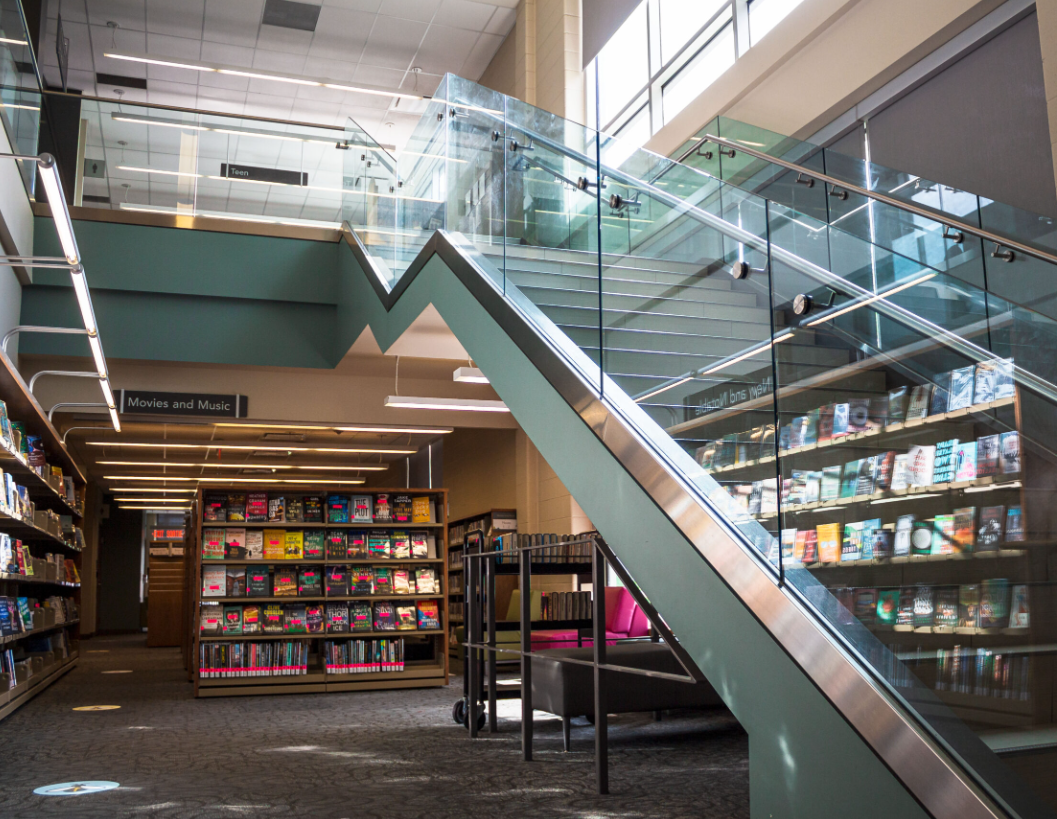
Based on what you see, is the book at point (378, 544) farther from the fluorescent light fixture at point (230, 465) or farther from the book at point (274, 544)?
the fluorescent light fixture at point (230, 465)

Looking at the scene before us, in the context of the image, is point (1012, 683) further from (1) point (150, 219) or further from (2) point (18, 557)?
(1) point (150, 219)

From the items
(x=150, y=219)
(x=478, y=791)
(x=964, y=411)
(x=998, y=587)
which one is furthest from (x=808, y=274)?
(x=150, y=219)

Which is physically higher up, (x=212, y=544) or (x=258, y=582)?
(x=212, y=544)

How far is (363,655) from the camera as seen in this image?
7777 mm

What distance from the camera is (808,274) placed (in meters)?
2.58

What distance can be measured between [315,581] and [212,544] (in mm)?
893

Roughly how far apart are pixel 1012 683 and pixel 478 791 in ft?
8.07

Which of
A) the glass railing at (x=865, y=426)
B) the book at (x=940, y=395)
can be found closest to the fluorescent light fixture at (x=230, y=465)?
the glass railing at (x=865, y=426)

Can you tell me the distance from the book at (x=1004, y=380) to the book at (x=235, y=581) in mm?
6636

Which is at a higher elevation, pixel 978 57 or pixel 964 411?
pixel 978 57

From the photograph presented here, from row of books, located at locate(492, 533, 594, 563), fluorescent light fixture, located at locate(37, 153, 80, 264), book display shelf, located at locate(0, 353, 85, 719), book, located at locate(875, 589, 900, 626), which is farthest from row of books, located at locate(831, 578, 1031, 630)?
book display shelf, located at locate(0, 353, 85, 719)

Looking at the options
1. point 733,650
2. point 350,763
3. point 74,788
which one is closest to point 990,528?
point 733,650

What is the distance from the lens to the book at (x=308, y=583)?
7.74 meters

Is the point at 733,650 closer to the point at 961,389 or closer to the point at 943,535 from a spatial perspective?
the point at 943,535
